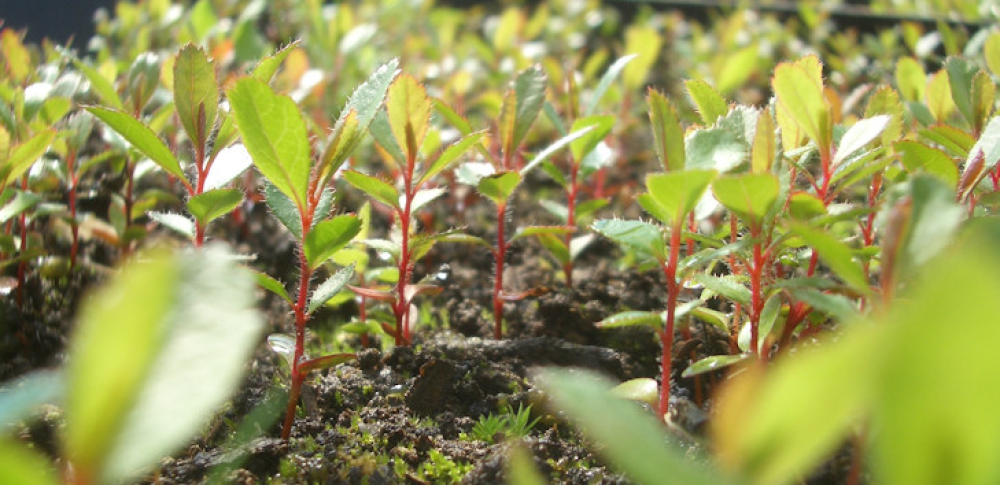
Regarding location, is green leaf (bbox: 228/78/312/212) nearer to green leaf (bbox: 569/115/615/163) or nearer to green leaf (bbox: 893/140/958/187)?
green leaf (bbox: 569/115/615/163)

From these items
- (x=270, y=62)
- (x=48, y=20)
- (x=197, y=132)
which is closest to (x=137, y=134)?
(x=197, y=132)

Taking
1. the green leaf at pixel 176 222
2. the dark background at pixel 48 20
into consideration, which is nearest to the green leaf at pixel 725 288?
the green leaf at pixel 176 222

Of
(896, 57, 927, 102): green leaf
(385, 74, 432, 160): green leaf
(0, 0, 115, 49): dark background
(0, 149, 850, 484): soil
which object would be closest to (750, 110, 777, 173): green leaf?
(0, 149, 850, 484): soil

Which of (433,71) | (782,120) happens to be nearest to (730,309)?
(782,120)

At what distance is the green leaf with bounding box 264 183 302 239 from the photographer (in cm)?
99

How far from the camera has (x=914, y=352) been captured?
408mm

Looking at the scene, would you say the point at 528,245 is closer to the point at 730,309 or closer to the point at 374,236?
the point at 374,236

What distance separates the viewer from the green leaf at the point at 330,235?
0.91 metres

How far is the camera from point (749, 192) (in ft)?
2.58

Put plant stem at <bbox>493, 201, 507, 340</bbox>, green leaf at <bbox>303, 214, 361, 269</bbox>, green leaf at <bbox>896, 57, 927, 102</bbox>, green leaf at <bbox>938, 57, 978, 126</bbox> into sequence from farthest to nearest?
green leaf at <bbox>896, 57, 927, 102</bbox> → plant stem at <bbox>493, 201, 507, 340</bbox> → green leaf at <bbox>938, 57, 978, 126</bbox> → green leaf at <bbox>303, 214, 361, 269</bbox>

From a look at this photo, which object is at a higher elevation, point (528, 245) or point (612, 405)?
point (612, 405)

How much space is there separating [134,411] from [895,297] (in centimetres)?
64

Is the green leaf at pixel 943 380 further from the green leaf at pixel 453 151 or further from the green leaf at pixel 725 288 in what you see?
the green leaf at pixel 453 151

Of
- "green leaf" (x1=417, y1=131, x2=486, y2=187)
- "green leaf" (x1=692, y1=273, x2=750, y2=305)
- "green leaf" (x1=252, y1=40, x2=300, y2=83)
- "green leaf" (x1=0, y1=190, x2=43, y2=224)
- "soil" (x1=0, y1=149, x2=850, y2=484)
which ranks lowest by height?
"soil" (x1=0, y1=149, x2=850, y2=484)
